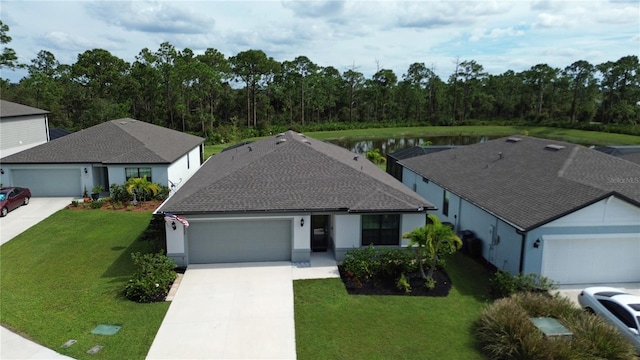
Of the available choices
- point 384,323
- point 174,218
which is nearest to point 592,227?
point 384,323

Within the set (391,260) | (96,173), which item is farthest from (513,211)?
(96,173)

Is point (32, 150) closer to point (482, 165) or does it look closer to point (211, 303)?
point (211, 303)

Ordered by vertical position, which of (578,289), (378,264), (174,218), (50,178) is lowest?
(578,289)

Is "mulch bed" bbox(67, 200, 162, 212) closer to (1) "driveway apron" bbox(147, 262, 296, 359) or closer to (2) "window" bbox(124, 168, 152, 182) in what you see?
(2) "window" bbox(124, 168, 152, 182)

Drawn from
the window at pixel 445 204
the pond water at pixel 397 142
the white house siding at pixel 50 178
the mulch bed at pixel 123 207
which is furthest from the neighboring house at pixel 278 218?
the pond water at pixel 397 142

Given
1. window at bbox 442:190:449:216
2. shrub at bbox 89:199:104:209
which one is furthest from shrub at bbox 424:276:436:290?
shrub at bbox 89:199:104:209

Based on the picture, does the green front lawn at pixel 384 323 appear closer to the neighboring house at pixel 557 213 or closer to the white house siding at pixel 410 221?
the neighboring house at pixel 557 213

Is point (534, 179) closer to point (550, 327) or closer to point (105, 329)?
point (550, 327)
